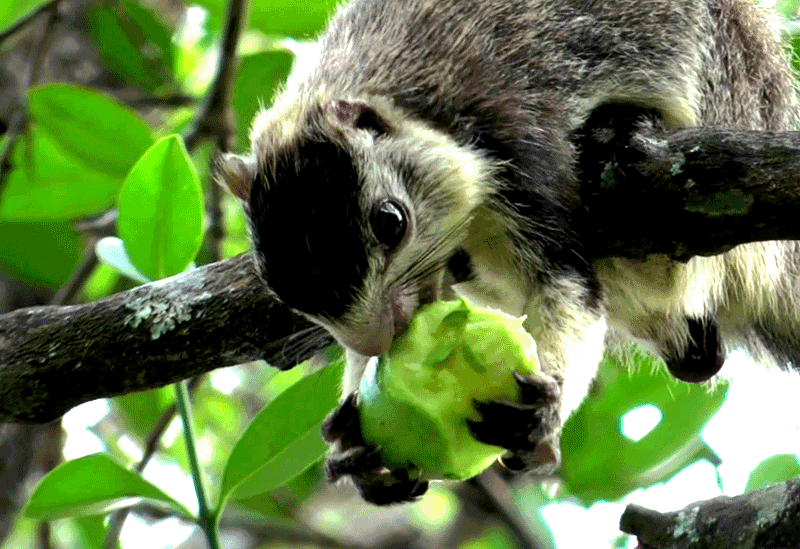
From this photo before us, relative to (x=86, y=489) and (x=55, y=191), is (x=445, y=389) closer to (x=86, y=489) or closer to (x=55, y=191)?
(x=86, y=489)

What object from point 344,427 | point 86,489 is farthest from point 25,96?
point 344,427

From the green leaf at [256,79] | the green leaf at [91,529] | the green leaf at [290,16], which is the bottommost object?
the green leaf at [91,529]

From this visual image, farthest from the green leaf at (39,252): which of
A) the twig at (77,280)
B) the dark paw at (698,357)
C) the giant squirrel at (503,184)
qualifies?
the dark paw at (698,357)

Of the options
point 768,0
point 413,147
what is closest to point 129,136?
point 413,147

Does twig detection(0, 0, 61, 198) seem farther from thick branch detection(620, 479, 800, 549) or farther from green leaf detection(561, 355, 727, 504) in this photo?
thick branch detection(620, 479, 800, 549)

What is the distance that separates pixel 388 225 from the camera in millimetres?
2354

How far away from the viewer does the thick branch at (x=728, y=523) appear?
2244 millimetres

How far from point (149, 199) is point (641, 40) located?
122 centimetres

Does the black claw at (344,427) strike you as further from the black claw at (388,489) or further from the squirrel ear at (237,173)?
the squirrel ear at (237,173)

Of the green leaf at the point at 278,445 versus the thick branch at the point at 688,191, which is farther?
the green leaf at the point at 278,445

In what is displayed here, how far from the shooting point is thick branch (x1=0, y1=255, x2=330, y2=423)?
2.37 m

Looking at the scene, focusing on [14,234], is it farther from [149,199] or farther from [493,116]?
[493,116]

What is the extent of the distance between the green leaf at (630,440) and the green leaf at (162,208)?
1.15 m

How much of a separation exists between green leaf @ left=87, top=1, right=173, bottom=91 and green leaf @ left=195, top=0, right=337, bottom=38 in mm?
847
